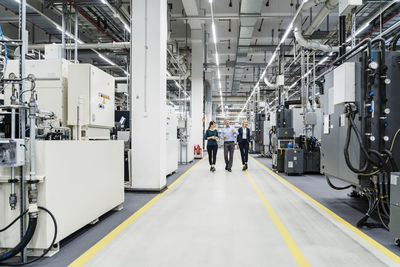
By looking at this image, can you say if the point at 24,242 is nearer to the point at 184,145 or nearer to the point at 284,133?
the point at 284,133

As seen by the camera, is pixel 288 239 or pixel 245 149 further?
pixel 245 149

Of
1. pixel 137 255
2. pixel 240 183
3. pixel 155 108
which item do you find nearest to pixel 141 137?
Result: pixel 155 108

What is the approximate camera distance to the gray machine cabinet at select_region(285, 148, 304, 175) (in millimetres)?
7427

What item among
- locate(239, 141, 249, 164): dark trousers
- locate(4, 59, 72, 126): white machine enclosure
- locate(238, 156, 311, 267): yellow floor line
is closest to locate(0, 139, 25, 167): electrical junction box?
locate(4, 59, 72, 126): white machine enclosure

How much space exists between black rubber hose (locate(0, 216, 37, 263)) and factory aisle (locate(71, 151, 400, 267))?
0.47 metres

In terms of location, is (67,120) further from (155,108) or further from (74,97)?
(155,108)

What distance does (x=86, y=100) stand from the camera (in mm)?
3232

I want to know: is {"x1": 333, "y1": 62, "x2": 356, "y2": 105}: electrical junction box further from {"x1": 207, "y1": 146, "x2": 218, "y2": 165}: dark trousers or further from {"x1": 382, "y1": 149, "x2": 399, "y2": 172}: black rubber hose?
{"x1": 207, "y1": 146, "x2": 218, "y2": 165}: dark trousers

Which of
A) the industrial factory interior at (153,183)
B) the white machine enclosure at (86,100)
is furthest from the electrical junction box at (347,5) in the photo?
the white machine enclosure at (86,100)

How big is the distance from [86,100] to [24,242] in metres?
1.69

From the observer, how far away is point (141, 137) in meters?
5.24

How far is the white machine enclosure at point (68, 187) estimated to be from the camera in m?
2.39

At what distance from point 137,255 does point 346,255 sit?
200cm

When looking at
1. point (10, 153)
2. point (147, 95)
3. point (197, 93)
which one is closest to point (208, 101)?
point (197, 93)
